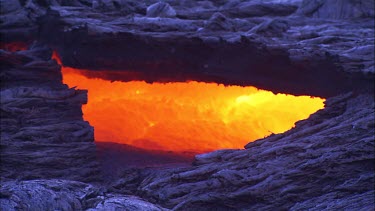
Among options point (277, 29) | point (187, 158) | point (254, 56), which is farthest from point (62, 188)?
point (277, 29)

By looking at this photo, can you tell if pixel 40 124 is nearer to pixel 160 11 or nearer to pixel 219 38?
pixel 160 11

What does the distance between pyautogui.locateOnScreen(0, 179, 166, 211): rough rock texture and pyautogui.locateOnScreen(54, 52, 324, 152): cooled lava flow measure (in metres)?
4.99

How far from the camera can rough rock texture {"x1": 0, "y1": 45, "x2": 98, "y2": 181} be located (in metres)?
10.7

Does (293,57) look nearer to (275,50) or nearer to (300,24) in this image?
(275,50)

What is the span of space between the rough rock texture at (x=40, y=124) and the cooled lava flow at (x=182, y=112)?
134 centimetres

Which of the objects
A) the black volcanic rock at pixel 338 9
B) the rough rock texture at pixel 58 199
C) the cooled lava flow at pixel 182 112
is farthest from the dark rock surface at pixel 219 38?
the rough rock texture at pixel 58 199

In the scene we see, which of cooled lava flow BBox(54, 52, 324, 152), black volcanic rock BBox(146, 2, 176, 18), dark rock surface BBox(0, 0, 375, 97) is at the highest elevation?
black volcanic rock BBox(146, 2, 176, 18)

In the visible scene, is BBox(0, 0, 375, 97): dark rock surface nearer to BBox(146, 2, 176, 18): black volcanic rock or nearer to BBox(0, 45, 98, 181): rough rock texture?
BBox(146, 2, 176, 18): black volcanic rock

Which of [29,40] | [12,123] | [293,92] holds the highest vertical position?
[29,40]

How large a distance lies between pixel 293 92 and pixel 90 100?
5.86 m

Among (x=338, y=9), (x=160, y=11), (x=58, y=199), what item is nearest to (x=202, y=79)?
(x=160, y=11)

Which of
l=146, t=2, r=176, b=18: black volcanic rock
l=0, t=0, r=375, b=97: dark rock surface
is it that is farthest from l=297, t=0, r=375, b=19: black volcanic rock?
l=146, t=2, r=176, b=18: black volcanic rock

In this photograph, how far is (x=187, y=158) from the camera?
1234 cm

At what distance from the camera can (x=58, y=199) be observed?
8.17 metres
